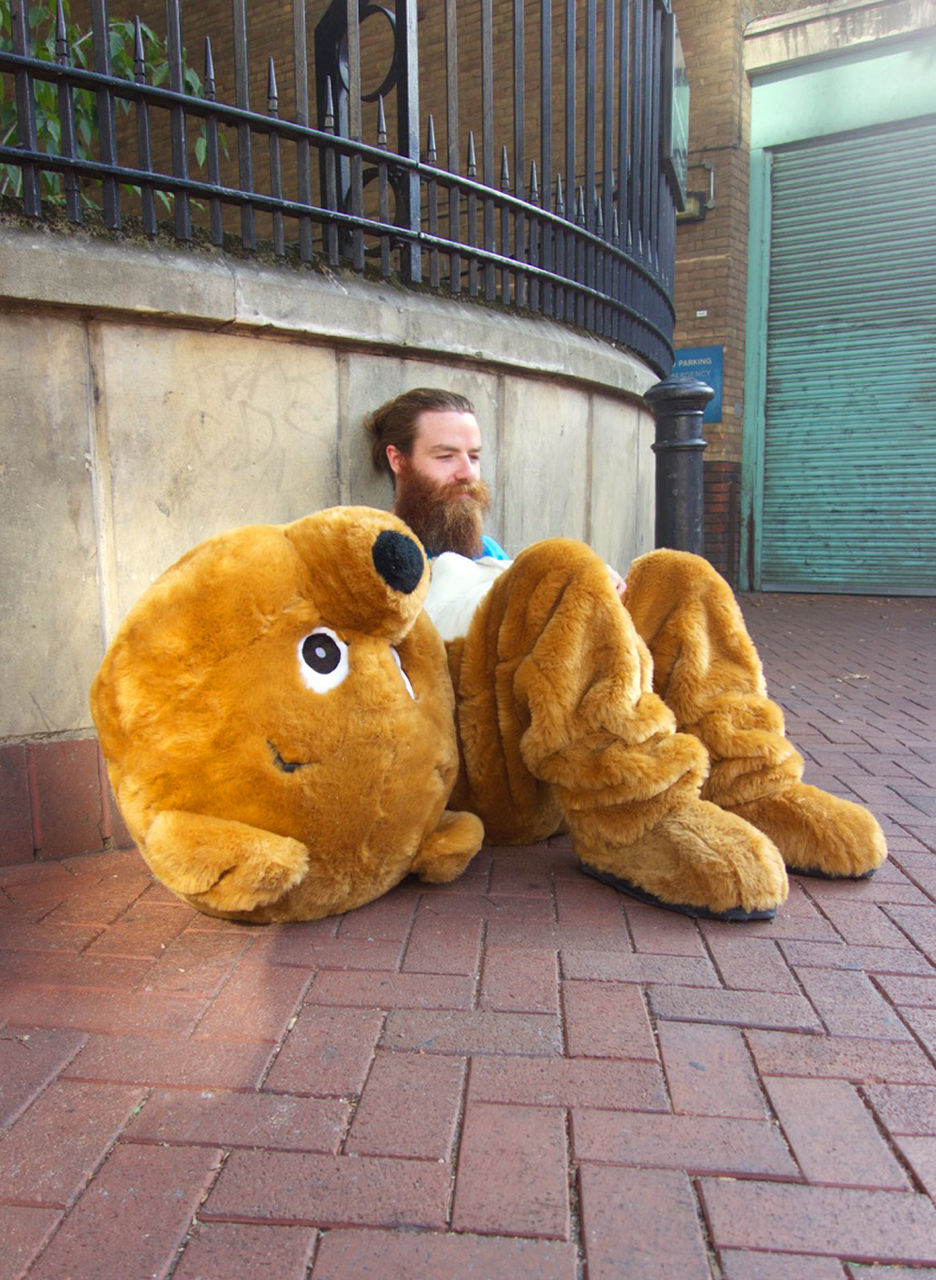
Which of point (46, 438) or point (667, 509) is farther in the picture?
point (667, 509)

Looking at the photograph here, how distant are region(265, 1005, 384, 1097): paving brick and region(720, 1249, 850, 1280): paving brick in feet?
2.23

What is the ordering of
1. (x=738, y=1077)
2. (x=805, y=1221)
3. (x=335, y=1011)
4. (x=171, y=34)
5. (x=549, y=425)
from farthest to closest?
(x=549, y=425) → (x=171, y=34) → (x=335, y=1011) → (x=738, y=1077) → (x=805, y=1221)

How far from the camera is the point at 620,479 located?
4.80 meters

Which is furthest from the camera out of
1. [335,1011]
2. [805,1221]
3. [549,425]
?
[549,425]

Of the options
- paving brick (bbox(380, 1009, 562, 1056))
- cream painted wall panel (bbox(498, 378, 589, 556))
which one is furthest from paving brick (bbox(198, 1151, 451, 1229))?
cream painted wall panel (bbox(498, 378, 589, 556))

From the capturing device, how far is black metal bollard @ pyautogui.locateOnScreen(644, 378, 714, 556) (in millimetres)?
4023

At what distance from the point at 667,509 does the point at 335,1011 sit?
9.32ft

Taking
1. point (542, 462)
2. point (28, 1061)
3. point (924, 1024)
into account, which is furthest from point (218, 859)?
point (542, 462)

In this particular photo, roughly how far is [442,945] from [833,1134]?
0.95m

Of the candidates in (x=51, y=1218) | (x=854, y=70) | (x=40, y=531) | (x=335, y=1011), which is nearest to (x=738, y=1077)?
(x=335, y=1011)

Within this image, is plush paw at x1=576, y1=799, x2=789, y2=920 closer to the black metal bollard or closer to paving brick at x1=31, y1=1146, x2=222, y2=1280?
paving brick at x1=31, y1=1146, x2=222, y2=1280

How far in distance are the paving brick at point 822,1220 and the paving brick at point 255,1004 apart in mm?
884

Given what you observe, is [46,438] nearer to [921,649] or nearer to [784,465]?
[921,649]

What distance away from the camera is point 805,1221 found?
4.51ft
